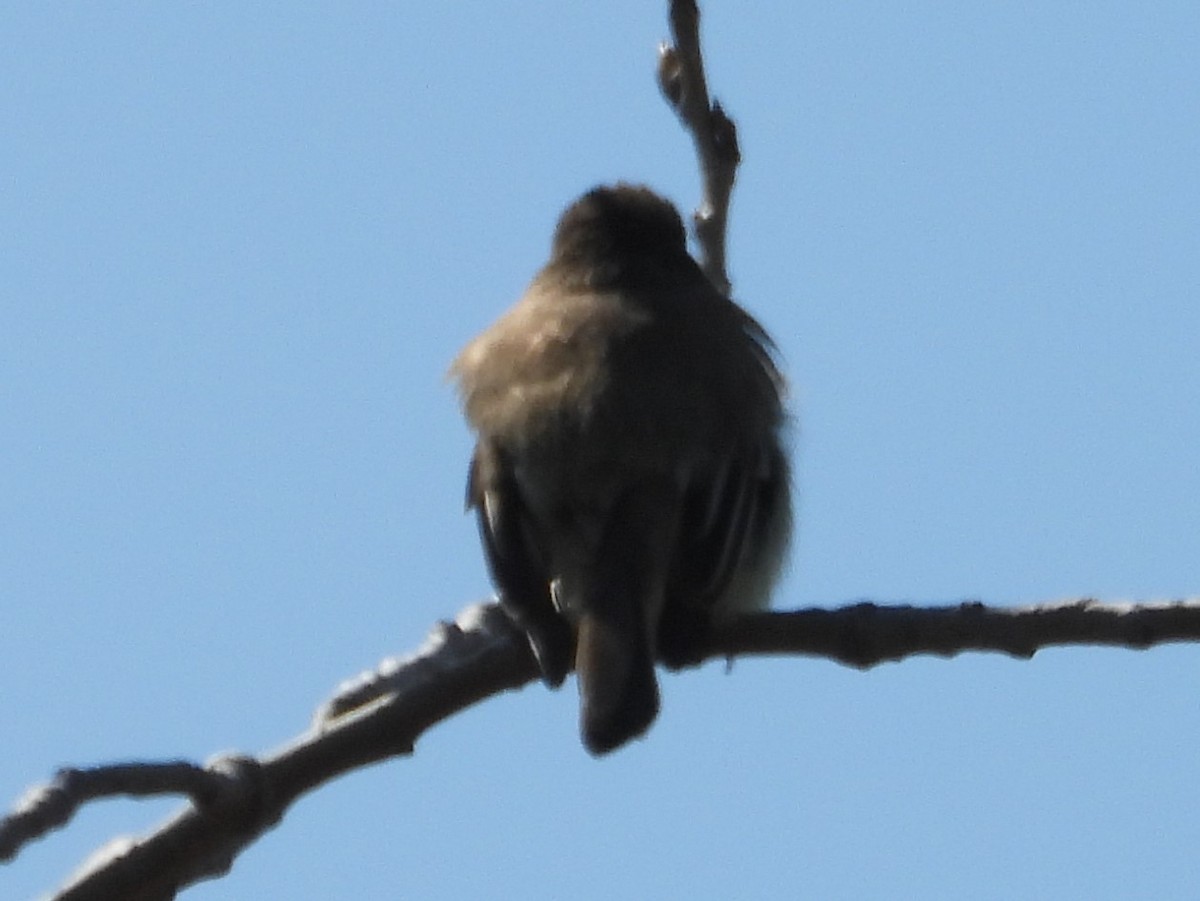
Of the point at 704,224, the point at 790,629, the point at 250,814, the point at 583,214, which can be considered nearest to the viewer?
the point at 250,814

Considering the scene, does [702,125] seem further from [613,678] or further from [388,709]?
[388,709]

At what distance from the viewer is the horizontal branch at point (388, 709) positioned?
3459mm

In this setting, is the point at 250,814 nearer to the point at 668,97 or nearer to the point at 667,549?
the point at 667,549

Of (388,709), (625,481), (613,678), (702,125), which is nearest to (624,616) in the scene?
(613,678)

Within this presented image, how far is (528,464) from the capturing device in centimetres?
547

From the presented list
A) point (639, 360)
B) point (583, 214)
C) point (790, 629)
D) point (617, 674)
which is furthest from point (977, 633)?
point (583, 214)

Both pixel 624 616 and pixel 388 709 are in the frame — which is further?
pixel 624 616

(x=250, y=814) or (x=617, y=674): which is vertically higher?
(x=617, y=674)

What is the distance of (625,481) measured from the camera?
212 inches

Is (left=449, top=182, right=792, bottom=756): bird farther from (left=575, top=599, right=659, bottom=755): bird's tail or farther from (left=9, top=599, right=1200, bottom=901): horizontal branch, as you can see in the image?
(left=9, top=599, right=1200, bottom=901): horizontal branch

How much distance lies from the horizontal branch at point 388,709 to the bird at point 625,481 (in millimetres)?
275

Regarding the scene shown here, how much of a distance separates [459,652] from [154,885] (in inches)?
48.7

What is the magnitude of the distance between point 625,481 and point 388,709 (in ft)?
4.73

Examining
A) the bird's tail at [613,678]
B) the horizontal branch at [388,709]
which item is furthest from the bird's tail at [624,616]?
the horizontal branch at [388,709]
